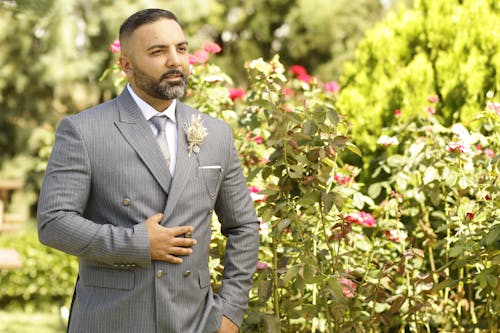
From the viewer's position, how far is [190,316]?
7.35ft

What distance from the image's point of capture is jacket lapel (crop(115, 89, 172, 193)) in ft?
7.18

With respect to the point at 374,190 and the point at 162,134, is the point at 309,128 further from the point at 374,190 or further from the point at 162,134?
the point at 374,190

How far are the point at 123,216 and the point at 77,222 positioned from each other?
136 millimetres

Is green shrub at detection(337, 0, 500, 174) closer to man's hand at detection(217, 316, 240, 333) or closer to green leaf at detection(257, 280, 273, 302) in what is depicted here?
green leaf at detection(257, 280, 273, 302)

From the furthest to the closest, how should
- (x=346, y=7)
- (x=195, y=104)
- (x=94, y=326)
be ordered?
1. (x=346, y=7)
2. (x=195, y=104)
3. (x=94, y=326)

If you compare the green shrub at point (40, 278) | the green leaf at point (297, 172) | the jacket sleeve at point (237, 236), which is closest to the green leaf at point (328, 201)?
the green leaf at point (297, 172)

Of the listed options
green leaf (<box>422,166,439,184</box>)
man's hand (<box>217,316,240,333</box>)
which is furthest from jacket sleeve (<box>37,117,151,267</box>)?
green leaf (<box>422,166,439,184</box>)

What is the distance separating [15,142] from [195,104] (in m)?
7.50

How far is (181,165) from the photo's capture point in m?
2.24

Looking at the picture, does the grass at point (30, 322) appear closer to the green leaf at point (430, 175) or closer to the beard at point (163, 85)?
the green leaf at point (430, 175)

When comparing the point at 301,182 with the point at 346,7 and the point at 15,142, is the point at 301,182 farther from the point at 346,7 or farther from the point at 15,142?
the point at 346,7

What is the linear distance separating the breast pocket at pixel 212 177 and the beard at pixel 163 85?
0.76 feet

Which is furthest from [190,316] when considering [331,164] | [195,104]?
[195,104]

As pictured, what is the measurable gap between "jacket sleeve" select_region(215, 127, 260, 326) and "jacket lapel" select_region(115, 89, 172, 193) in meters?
0.27
